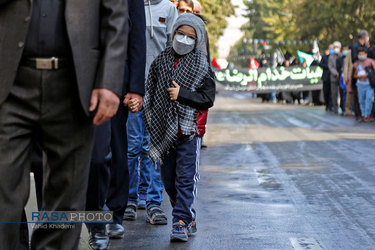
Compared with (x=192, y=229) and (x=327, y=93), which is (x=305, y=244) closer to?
(x=192, y=229)

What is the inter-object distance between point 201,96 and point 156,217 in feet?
4.14

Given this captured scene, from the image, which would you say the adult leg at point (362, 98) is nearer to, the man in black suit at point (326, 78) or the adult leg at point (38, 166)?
the man in black suit at point (326, 78)

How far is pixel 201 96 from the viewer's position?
624 cm

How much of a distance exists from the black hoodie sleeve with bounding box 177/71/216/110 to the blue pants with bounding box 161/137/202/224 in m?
0.30

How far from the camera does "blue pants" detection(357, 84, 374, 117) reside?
2105 cm

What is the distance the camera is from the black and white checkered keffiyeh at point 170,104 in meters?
6.26

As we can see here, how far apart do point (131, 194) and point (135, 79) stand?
200 cm

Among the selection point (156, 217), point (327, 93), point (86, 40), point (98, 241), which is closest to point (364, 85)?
point (327, 93)


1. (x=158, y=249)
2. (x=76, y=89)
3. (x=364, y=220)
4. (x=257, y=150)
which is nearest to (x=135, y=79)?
(x=158, y=249)

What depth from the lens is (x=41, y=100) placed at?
145 inches

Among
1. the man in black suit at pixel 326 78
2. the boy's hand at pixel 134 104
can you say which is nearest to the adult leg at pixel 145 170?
the boy's hand at pixel 134 104

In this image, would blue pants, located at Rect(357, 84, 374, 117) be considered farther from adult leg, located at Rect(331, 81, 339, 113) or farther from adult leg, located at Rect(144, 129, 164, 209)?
adult leg, located at Rect(144, 129, 164, 209)

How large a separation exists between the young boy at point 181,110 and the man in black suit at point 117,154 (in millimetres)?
349

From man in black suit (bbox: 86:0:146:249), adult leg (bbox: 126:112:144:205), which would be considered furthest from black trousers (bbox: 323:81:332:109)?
man in black suit (bbox: 86:0:146:249)
